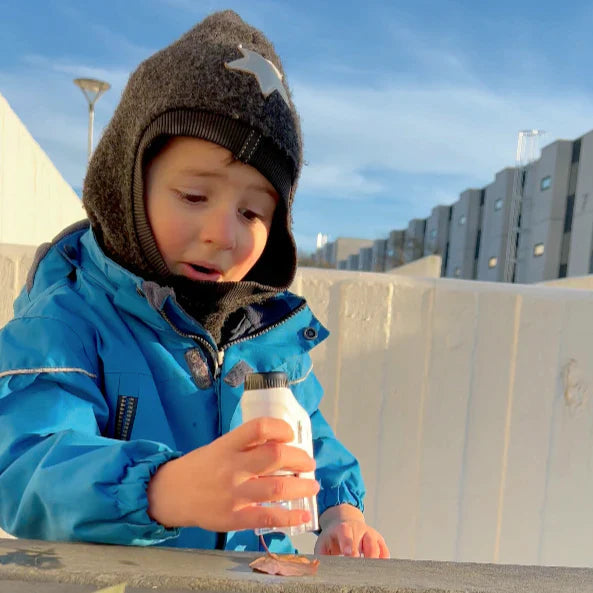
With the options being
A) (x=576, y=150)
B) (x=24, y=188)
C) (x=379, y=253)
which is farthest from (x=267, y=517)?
(x=379, y=253)

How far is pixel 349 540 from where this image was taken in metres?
1.24

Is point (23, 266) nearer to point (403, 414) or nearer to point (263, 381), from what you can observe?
point (403, 414)

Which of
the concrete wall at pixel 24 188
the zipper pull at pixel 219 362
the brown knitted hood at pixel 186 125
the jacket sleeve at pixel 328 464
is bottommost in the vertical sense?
the jacket sleeve at pixel 328 464

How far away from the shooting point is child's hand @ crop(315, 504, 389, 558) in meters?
1.23

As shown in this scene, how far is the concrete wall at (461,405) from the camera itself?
217 centimetres

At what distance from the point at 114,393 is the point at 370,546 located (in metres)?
0.60

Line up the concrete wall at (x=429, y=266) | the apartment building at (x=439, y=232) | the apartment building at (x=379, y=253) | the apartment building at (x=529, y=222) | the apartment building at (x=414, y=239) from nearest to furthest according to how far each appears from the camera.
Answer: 1. the concrete wall at (x=429, y=266)
2. the apartment building at (x=529, y=222)
3. the apartment building at (x=439, y=232)
4. the apartment building at (x=414, y=239)
5. the apartment building at (x=379, y=253)

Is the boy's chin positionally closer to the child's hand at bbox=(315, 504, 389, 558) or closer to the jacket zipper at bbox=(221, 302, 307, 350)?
the jacket zipper at bbox=(221, 302, 307, 350)

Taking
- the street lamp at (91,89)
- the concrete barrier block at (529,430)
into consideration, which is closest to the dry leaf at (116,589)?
the concrete barrier block at (529,430)

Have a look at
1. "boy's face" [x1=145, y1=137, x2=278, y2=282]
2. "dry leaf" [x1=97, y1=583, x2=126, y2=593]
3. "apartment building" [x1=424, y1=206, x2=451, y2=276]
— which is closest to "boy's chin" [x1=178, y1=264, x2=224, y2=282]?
"boy's face" [x1=145, y1=137, x2=278, y2=282]

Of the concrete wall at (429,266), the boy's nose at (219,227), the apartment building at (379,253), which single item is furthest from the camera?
the apartment building at (379,253)

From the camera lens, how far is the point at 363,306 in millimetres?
2174

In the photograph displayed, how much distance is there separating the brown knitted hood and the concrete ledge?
2.35ft

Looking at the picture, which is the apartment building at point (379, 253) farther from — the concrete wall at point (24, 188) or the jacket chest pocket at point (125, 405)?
the jacket chest pocket at point (125, 405)
